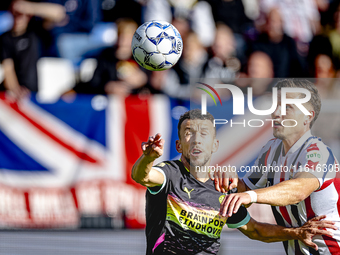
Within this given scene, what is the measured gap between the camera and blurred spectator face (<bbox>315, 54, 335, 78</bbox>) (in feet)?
28.8

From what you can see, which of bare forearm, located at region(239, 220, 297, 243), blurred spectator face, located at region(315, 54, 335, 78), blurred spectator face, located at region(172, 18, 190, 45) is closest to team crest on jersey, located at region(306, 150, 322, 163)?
bare forearm, located at region(239, 220, 297, 243)

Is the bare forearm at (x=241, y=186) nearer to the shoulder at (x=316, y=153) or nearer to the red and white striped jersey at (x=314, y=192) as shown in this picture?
the red and white striped jersey at (x=314, y=192)

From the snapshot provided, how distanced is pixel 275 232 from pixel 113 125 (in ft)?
14.0

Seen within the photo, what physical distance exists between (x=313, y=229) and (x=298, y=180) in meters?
0.51

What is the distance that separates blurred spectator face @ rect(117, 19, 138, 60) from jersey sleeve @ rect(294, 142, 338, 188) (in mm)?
4813

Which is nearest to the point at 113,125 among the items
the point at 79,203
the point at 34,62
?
the point at 79,203

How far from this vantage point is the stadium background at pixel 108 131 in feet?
24.7

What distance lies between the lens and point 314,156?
4648 millimetres

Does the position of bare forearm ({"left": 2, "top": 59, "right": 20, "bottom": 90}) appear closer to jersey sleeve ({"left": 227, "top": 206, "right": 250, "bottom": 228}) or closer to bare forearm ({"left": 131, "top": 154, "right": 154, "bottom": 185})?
bare forearm ({"left": 131, "top": 154, "right": 154, "bottom": 185})

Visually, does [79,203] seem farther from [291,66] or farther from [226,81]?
[291,66]

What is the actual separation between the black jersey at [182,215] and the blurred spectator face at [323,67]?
5.01 m

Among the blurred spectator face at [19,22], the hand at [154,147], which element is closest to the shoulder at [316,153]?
the hand at [154,147]

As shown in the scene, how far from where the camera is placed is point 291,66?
9508 millimetres

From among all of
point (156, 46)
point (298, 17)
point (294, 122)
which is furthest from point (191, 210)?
point (298, 17)
